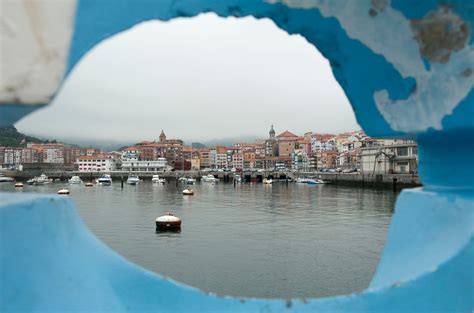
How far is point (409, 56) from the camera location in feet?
9.94

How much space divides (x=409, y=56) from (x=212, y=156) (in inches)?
6971

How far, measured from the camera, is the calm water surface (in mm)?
17078

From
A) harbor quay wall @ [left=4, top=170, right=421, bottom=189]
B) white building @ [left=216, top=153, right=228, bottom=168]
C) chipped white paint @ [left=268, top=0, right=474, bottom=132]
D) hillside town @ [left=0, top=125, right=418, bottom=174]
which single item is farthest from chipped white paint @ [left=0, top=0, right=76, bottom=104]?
white building @ [left=216, top=153, right=228, bottom=168]

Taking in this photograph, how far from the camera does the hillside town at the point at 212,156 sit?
5123 inches

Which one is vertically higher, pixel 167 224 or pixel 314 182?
pixel 167 224

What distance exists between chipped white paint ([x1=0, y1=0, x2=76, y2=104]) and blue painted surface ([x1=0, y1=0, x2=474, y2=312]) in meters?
0.08

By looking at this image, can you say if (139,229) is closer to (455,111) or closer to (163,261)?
(163,261)

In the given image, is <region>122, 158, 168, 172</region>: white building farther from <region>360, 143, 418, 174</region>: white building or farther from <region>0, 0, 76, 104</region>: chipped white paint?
<region>0, 0, 76, 104</region>: chipped white paint

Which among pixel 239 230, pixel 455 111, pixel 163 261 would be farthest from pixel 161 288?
pixel 239 230

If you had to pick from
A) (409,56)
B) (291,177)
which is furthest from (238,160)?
(409,56)

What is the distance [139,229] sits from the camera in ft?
97.9

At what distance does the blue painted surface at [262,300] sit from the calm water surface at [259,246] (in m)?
12.8

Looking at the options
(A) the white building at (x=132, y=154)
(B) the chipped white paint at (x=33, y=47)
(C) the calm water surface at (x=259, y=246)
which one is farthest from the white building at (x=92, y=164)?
(B) the chipped white paint at (x=33, y=47)

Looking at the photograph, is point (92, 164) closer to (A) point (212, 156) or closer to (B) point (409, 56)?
(A) point (212, 156)
